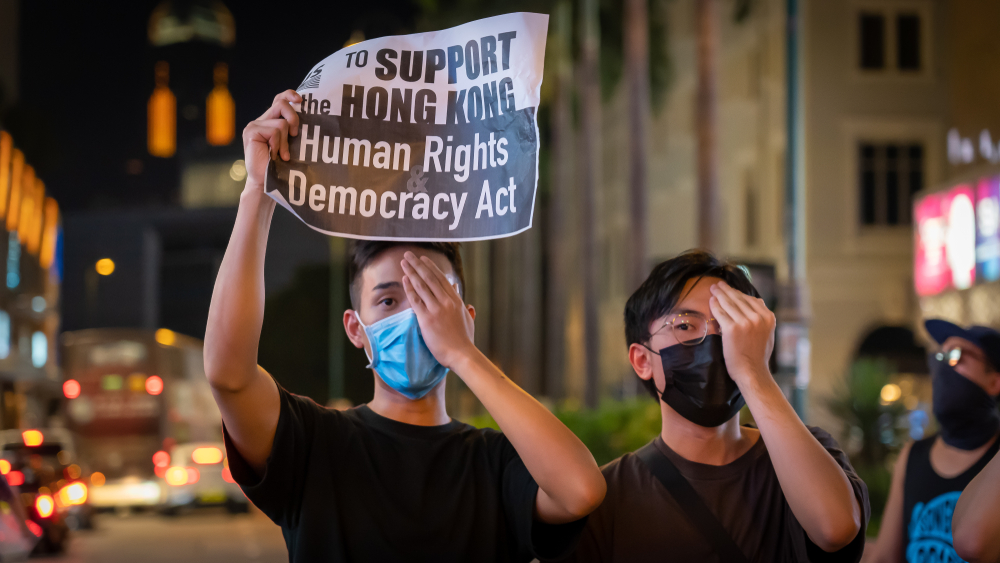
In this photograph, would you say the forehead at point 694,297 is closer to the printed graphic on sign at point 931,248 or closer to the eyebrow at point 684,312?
the eyebrow at point 684,312

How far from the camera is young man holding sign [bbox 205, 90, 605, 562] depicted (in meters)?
3.16

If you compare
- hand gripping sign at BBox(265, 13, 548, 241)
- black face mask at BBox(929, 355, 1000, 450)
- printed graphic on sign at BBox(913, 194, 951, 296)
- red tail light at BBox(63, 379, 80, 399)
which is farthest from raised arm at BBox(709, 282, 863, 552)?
red tail light at BBox(63, 379, 80, 399)

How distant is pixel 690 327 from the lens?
360 cm

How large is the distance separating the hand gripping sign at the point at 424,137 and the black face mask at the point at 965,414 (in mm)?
2102

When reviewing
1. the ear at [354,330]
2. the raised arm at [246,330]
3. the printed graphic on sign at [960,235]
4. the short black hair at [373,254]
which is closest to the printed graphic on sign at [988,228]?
the printed graphic on sign at [960,235]

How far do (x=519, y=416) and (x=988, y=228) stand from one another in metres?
21.1

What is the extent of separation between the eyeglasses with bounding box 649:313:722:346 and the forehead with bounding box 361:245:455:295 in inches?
29.0

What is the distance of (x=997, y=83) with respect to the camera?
84.1 ft

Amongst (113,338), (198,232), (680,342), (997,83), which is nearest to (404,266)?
(680,342)

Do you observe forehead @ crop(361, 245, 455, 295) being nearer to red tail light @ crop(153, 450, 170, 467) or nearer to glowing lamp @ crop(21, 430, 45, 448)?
glowing lamp @ crop(21, 430, 45, 448)

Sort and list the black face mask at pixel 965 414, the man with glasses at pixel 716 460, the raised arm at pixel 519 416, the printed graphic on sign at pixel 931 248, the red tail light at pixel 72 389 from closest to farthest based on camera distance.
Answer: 1. the raised arm at pixel 519 416
2. the man with glasses at pixel 716 460
3. the black face mask at pixel 965 414
4. the printed graphic on sign at pixel 931 248
5. the red tail light at pixel 72 389

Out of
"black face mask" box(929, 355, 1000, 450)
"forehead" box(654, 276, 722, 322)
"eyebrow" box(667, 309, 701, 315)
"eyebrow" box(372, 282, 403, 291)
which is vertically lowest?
"black face mask" box(929, 355, 1000, 450)

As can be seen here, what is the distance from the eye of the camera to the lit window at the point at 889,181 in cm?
3069

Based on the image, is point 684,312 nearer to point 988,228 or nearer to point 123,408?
point 988,228
